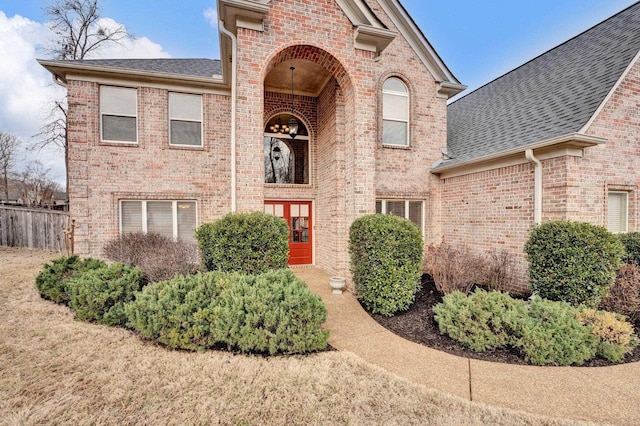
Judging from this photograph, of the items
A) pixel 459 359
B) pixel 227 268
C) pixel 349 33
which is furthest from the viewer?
pixel 349 33

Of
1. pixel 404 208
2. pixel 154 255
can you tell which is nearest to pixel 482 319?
pixel 404 208

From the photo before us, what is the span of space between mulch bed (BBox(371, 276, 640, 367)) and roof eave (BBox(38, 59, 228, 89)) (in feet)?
25.4

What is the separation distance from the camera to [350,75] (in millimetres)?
6770

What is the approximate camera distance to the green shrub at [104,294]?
4.36 meters

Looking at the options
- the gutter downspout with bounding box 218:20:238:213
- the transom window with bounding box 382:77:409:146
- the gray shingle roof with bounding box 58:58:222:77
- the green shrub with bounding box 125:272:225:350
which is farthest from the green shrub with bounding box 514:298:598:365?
the gray shingle roof with bounding box 58:58:222:77

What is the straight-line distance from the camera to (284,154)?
9492 millimetres

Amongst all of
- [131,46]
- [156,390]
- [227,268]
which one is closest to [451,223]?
[227,268]

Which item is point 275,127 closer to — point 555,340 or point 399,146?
point 399,146

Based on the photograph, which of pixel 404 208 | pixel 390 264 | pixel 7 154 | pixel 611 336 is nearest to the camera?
pixel 611 336

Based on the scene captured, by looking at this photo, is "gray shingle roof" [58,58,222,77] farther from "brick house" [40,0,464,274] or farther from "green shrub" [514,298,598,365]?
"green shrub" [514,298,598,365]

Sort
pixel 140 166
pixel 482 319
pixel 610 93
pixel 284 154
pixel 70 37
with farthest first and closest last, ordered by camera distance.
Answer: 1. pixel 70 37
2. pixel 284 154
3. pixel 140 166
4. pixel 610 93
5. pixel 482 319

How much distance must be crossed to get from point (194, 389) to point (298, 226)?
670cm

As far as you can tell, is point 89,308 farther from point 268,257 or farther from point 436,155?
point 436,155

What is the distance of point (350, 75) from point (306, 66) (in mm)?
1560
